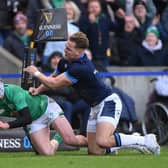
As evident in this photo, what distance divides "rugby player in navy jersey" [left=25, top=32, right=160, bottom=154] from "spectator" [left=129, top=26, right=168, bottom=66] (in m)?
6.00

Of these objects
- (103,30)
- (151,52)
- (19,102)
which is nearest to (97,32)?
(103,30)

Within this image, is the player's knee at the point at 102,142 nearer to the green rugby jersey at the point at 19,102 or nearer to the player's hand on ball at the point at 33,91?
the green rugby jersey at the point at 19,102

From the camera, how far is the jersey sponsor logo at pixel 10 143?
14891mm

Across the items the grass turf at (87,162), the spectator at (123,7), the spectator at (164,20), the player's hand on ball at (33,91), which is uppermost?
the spectator at (123,7)

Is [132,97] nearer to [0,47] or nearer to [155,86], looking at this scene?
[155,86]

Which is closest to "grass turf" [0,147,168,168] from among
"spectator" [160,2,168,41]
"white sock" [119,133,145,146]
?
"white sock" [119,133,145,146]

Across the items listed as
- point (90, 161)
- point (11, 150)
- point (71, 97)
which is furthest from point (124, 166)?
point (71, 97)

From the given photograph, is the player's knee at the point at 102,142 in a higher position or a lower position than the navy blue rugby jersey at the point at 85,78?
lower

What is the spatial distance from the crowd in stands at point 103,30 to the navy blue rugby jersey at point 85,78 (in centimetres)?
475

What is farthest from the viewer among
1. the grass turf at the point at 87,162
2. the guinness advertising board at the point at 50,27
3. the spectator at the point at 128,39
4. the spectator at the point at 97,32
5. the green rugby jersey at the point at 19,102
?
the spectator at the point at 128,39

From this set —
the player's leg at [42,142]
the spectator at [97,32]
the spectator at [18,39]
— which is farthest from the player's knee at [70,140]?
the spectator at [18,39]

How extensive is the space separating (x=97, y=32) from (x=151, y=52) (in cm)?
130

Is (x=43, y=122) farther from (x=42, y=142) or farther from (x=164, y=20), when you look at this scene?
(x=164, y=20)

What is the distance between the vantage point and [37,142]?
13320 mm
